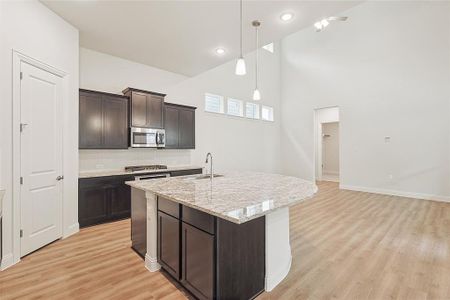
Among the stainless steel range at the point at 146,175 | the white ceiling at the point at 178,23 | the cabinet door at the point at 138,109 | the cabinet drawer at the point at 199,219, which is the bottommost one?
the cabinet drawer at the point at 199,219

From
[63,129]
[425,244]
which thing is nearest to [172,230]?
[63,129]

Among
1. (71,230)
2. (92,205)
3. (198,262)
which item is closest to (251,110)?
(92,205)

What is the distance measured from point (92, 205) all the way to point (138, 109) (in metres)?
1.95

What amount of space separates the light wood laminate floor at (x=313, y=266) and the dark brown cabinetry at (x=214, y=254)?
24 centimetres

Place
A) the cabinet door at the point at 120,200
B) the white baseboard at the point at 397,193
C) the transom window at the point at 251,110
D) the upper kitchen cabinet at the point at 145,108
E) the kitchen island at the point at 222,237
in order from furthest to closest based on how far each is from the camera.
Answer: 1. the transom window at the point at 251,110
2. the white baseboard at the point at 397,193
3. the upper kitchen cabinet at the point at 145,108
4. the cabinet door at the point at 120,200
5. the kitchen island at the point at 222,237

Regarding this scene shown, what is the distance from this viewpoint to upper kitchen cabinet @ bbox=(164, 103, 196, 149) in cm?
500

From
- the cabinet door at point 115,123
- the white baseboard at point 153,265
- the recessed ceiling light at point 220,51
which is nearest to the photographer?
the white baseboard at point 153,265

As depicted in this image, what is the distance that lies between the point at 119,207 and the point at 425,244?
186 inches

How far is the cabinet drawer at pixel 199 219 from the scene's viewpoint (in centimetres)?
161

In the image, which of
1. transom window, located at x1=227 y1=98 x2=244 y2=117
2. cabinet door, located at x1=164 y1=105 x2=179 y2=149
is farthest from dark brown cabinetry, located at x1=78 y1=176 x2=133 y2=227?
transom window, located at x1=227 y1=98 x2=244 y2=117

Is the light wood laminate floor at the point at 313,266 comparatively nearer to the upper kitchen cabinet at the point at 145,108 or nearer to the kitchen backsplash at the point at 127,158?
the kitchen backsplash at the point at 127,158

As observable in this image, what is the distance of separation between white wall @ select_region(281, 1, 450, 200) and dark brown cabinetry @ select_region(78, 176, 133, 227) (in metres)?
6.47

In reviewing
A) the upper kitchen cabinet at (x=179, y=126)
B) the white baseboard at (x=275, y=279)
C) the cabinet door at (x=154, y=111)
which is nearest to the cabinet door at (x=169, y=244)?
the white baseboard at (x=275, y=279)

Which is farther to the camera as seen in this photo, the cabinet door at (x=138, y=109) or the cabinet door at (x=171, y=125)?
the cabinet door at (x=171, y=125)
